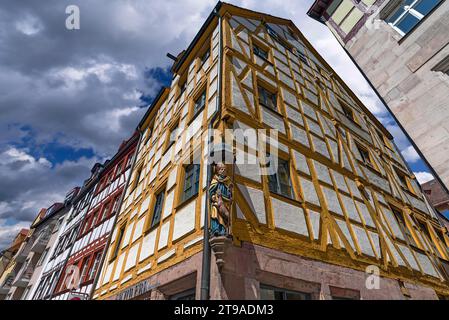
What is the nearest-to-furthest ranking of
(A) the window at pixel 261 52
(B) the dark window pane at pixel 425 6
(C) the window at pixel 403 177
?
(B) the dark window pane at pixel 425 6 < (A) the window at pixel 261 52 < (C) the window at pixel 403 177

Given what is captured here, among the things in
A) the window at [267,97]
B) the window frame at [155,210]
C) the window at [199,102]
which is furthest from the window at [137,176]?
the window at [267,97]

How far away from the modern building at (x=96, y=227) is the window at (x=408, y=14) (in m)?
13.7

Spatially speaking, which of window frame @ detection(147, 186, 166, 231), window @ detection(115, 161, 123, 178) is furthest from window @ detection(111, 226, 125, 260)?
window @ detection(115, 161, 123, 178)

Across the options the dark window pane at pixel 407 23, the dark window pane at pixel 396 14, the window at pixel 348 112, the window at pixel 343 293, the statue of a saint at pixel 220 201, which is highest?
the window at pixel 348 112

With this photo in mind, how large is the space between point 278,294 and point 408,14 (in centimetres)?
1035

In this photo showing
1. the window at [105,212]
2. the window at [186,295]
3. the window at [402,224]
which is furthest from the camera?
the window at [105,212]

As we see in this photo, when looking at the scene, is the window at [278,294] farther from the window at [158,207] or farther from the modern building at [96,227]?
the modern building at [96,227]

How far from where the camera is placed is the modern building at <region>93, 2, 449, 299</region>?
4.84m

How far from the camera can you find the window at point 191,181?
20.9ft

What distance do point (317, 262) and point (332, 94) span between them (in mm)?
10201

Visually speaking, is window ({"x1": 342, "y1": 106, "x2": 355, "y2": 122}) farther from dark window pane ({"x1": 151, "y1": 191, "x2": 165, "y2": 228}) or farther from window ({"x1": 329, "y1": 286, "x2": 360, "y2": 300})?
dark window pane ({"x1": 151, "y1": 191, "x2": 165, "y2": 228})

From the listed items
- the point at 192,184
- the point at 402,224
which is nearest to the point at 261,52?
the point at 192,184

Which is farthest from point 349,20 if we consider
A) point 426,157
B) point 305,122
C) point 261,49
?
point 426,157
